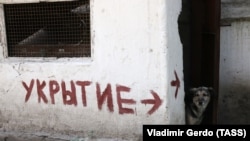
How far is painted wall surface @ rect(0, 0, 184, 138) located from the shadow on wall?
1240mm

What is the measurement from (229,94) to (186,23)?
57.2 inches

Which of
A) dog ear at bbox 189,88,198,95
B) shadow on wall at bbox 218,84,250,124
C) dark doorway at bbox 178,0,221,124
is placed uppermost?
dark doorway at bbox 178,0,221,124

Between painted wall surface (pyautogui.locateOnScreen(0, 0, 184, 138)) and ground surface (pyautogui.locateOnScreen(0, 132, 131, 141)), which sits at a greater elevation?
painted wall surface (pyautogui.locateOnScreen(0, 0, 184, 138))

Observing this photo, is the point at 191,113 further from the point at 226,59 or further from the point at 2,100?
the point at 2,100

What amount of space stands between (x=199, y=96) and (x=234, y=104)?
1.05 metres

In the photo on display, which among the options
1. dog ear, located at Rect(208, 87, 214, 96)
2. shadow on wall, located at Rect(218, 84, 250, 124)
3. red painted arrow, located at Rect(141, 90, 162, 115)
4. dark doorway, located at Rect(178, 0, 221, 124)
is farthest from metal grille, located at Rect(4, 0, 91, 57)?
shadow on wall, located at Rect(218, 84, 250, 124)

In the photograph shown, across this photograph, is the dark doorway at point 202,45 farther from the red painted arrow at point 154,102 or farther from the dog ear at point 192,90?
the red painted arrow at point 154,102

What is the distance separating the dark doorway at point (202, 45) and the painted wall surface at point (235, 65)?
55 centimetres

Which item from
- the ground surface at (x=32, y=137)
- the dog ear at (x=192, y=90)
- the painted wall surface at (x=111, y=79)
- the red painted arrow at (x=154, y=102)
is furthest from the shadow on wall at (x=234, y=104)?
the ground surface at (x=32, y=137)

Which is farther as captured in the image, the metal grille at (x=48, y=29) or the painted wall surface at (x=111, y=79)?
the metal grille at (x=48, y=29)

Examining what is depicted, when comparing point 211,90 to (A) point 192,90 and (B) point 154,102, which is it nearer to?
(A) point 192,90

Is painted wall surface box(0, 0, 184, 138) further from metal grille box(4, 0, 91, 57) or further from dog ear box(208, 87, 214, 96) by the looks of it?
dog ear box(208, 87, 214, 96)

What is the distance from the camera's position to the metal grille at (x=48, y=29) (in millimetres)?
5223

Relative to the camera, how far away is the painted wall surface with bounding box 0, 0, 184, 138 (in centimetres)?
480
